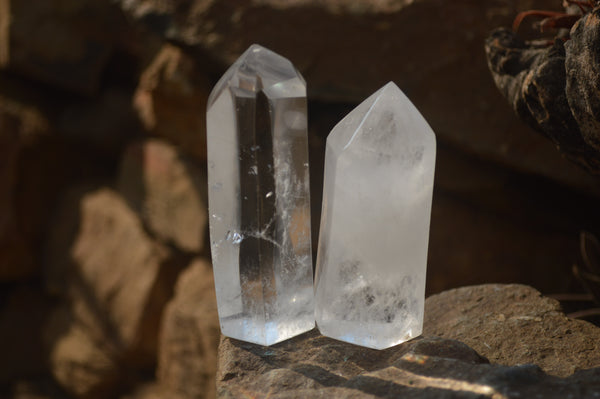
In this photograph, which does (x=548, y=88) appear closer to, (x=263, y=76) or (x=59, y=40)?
(x=263, y=76)

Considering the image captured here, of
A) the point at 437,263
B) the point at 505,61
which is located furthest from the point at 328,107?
the point at 505,61

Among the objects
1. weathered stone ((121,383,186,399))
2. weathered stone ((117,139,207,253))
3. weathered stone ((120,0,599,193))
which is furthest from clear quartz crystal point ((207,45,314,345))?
weathered stone ((121,383,186,399))

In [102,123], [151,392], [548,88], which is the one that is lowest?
[151,392]

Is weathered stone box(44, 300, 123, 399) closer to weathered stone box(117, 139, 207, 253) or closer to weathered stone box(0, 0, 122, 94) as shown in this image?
weathered stone box(117, 139, 207, 253)

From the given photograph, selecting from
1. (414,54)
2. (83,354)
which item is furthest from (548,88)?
(83,354)

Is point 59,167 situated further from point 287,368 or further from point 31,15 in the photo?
point 287,368

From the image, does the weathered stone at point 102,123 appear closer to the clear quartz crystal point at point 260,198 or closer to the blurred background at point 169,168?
the blurred background at point 169,168
